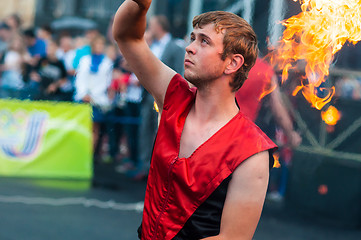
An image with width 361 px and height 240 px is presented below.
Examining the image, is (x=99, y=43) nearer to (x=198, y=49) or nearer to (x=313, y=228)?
(x=313, y=228)

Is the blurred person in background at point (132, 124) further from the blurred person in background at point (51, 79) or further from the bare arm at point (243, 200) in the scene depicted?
the bare arm at point (243, 200)

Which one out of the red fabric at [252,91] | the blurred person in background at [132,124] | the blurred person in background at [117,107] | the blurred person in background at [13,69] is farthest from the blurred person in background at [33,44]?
the red fabric at [252,91]

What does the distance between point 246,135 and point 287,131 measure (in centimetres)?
358

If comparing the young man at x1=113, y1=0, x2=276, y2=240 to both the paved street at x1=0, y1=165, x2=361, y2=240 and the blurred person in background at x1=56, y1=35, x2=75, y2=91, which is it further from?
the blurred person in background at x1=56, y1=35, x2=75, y2=91

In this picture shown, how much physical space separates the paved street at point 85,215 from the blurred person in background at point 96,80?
60.8 inches

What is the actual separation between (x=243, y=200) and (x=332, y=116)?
183 inches

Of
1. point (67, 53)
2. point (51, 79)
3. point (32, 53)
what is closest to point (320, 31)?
point (51, 79)

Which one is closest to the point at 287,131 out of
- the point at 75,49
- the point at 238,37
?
the point at 238,37

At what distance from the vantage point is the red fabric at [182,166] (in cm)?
206

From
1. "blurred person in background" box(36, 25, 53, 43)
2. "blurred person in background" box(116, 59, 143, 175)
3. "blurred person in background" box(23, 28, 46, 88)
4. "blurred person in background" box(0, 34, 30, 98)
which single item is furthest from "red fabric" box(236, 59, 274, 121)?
"blurred person in background" box(36, 25, 53, 43)

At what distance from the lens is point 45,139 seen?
7305mm

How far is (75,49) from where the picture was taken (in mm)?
9438

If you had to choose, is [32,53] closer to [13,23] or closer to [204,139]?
[13,23]

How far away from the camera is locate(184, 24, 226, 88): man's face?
214 cm
